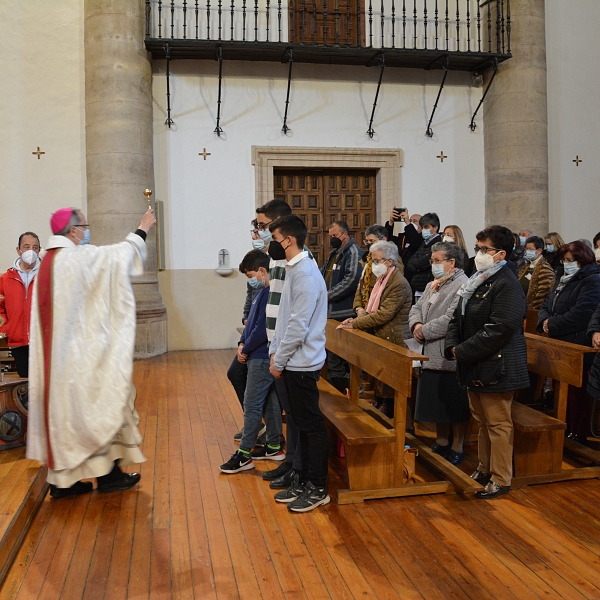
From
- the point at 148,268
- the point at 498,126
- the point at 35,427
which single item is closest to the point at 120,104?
the point at 148,268

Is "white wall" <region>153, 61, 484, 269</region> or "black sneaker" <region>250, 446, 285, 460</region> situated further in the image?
"white wall" <region>153, 61, 484, 269</region>

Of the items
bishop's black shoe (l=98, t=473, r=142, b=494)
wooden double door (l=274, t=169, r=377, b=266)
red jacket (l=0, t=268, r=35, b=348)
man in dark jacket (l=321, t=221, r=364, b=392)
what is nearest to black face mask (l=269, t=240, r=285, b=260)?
bishop's black shoe (l=98, t=473, r=142, b=494)

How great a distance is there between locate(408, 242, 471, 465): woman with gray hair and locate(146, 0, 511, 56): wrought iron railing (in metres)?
5.71

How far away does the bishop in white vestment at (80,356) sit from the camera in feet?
11.9

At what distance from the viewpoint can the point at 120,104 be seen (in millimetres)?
8656

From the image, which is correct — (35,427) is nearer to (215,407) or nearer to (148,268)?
(215,407)

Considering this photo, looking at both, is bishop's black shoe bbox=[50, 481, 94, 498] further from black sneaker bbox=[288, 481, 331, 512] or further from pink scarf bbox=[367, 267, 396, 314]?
pink scarf bbox=[367, 267, 396, 314]

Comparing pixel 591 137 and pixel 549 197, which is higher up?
pixel 591 137

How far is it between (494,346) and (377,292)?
1.41m

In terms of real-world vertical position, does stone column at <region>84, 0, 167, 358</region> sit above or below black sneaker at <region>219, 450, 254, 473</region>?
above

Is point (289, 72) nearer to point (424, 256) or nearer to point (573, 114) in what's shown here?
point (424, 256)

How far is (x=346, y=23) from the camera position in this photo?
9.65 m

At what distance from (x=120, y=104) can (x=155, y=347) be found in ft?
10.4

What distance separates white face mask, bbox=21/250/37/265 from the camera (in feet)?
18.0
